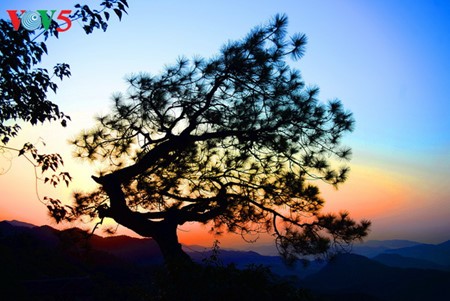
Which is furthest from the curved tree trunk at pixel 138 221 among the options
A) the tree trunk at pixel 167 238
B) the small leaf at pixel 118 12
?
the small leaf at pixel 118 12

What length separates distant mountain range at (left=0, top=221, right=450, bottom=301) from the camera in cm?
534

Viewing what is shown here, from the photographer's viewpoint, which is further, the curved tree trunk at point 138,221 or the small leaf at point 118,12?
the curved tree trunk at point 138,221

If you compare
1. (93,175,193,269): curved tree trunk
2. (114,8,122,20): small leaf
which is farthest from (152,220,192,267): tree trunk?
(114,8,122,20): small leaf

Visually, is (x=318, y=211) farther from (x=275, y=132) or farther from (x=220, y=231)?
(x=220, y=231)

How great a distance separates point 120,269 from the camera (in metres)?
19.5

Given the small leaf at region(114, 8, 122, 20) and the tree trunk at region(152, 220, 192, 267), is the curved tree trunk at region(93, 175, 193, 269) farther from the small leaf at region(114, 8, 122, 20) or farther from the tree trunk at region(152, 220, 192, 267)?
the small leaf at region(114, 8, 122, 20)

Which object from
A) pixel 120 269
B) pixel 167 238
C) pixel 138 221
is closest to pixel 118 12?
pixel 138 221

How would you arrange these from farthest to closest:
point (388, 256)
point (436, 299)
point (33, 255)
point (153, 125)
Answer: point (388, 256) < point (436, 299) < point (33, 255) < point (153, 125)

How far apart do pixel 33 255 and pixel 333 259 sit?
37.6 ft

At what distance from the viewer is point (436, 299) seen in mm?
36688

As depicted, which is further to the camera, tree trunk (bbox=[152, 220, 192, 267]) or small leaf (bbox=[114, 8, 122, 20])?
tree trunk (bbox=[152, 220, 192, 267])

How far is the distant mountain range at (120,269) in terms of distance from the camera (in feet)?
17.5

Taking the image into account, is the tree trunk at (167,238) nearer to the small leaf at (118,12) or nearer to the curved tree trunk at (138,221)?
the curved tree trunk at (138,221)

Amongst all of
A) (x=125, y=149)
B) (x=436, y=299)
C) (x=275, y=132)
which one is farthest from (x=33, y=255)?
(x=436, y=299)
